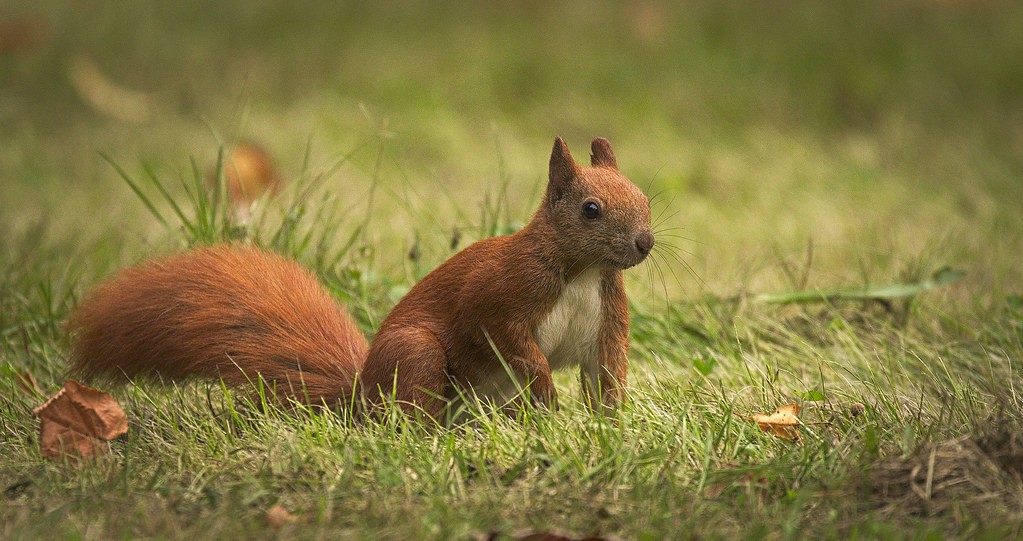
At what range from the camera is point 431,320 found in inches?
108

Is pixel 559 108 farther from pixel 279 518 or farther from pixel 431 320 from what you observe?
pixel 279 518

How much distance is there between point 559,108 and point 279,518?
4513 mm

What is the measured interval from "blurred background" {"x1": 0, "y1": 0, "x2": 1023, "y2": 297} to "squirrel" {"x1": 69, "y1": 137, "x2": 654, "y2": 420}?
162cm

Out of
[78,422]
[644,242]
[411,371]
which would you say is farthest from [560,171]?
[78,422]

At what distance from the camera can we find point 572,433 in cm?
262

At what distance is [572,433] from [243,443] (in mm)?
741

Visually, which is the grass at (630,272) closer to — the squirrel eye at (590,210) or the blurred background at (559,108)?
the blurred background at (559,108)

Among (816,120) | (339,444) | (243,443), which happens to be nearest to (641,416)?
(339,444)

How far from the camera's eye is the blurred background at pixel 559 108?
5.19m

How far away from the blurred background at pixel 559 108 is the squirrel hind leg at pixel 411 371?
1804mm

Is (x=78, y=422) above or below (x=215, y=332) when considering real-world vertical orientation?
below

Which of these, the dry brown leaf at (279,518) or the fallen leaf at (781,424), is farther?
the fallen leaf at (781,424)

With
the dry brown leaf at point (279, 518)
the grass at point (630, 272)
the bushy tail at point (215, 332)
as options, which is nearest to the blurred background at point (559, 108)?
the grass at point (630, 272)

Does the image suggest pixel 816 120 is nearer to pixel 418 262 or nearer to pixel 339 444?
pixel 418 262
